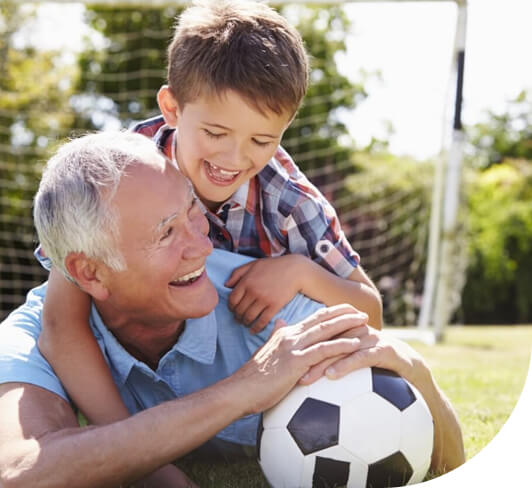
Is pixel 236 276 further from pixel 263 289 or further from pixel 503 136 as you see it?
pixel 503 136

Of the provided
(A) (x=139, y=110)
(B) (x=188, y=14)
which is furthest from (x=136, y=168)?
(A) (x=139, y=110)

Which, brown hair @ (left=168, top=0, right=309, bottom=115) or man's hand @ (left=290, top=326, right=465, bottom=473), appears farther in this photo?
brown hair @ (left=168, top=0, right=309, bottom=115)

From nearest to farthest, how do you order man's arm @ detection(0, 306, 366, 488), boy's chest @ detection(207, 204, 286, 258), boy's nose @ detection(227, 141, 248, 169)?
man's arm @ detection(0, 306, 366, 488) → boy's nose @ detection(227, 141, 248, 169) → boy's chest @ detection(207, 204, 286, 258)

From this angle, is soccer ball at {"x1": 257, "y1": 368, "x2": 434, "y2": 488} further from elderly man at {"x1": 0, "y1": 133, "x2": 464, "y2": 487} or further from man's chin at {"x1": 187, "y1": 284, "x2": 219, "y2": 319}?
man's chin at {"x1": 187, "y1": 284, "x2": 219, "y2": 319}

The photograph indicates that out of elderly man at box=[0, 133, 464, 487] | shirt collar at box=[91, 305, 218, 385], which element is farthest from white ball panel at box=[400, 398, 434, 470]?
shirt collar at box=[91, 305, 218, 385]

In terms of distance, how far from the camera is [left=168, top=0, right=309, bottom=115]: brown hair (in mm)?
2537

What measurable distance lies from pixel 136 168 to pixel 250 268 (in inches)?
24.3

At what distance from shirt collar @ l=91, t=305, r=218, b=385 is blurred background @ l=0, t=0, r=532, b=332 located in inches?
192

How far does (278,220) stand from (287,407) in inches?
46.8

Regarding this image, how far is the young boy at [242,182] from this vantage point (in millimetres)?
2188

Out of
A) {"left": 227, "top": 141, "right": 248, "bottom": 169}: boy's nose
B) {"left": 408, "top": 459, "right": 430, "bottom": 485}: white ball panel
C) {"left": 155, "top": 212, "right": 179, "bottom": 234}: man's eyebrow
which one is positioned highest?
{"left": 227, "top": 141, "right": 248, "bottom": 169}: boy's nose

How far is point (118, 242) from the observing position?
6.72 ft

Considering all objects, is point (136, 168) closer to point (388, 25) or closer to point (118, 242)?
point (118, 242)

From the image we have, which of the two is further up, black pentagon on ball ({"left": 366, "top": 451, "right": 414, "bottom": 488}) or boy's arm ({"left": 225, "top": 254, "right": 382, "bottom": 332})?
boy's arm ({"left": 225, "top": 254, "right": 382, "bottom": 332})
